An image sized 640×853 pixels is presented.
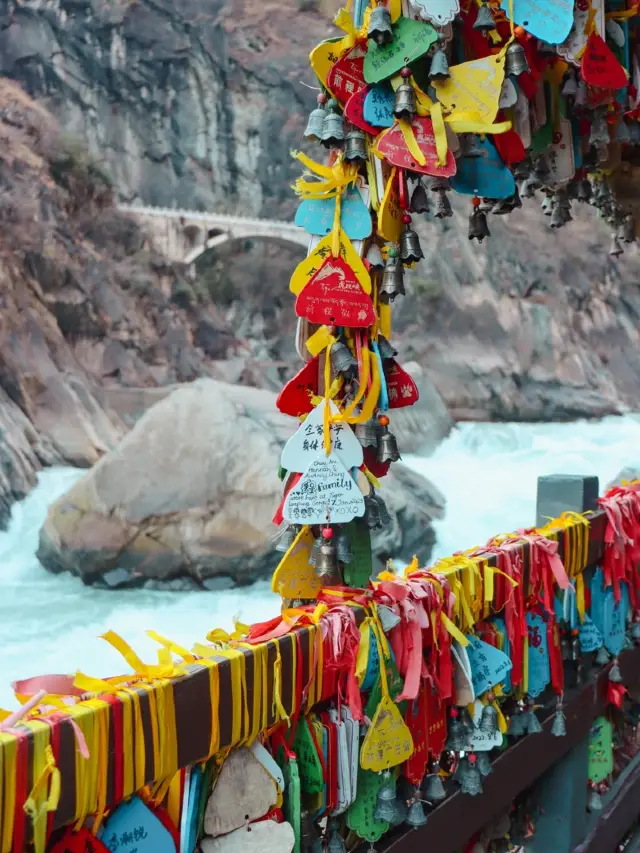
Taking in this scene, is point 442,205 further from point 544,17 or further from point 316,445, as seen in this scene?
point 316,445

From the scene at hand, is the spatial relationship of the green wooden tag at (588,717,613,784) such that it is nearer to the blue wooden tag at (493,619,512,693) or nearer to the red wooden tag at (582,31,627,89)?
the blue wooden tag at (493,619,512,693)

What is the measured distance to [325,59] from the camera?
1.81 meters

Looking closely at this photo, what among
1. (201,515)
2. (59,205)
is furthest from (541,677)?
(59,205)

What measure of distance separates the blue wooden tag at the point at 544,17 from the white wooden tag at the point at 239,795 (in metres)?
1.61

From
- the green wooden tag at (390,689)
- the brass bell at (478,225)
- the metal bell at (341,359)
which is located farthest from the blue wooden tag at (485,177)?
the green wooden tag at (390,689)

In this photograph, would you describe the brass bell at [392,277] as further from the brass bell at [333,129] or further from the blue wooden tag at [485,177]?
→ the blue wooden tag at [485,177]

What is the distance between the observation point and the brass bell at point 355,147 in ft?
5.92

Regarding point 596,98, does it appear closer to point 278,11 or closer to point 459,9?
point 459,9

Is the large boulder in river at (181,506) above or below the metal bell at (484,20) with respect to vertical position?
below

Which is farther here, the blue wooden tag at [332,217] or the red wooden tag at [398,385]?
the red wooden tag at [398,385]

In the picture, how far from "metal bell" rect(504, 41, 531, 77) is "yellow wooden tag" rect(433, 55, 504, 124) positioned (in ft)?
0.10

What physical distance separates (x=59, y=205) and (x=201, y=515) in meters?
11.8

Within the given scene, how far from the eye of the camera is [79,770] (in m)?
1.11

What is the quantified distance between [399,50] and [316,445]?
86cm
